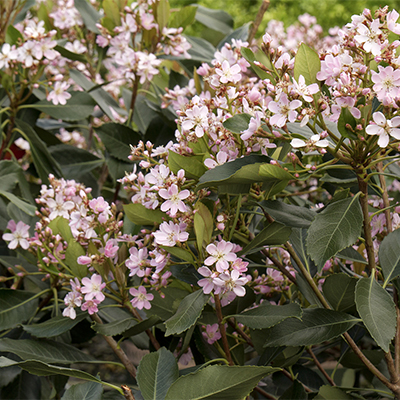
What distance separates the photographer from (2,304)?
928 mm

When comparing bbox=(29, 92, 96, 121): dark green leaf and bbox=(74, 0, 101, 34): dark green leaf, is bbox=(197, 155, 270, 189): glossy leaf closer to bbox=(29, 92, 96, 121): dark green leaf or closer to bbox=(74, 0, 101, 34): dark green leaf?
bbox=(29, 92, 96, 121): dark green leaf

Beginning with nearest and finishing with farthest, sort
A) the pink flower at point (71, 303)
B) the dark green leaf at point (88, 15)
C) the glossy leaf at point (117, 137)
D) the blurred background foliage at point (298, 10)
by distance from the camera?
the pink flower at point (71, 303), the glossy leaf at point (117, 137), the dark green leaf at point (88, 15), the blurred background foliage at point (298, 10)

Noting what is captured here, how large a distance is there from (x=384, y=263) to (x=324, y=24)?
22.4 feet

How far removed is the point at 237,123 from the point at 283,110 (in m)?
0.07

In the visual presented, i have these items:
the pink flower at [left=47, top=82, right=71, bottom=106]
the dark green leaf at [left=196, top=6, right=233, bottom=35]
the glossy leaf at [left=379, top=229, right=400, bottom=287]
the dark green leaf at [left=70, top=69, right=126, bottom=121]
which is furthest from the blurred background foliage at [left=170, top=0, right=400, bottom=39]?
the glossy leaf at [left=379, top=229, right=400, bottom=287]

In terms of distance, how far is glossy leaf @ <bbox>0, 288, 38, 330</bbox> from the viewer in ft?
3.01

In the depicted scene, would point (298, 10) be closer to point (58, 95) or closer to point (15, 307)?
point (58, 95)

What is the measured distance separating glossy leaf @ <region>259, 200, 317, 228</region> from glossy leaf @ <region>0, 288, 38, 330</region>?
539 millimetres

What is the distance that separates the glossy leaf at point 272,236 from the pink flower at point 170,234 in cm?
10

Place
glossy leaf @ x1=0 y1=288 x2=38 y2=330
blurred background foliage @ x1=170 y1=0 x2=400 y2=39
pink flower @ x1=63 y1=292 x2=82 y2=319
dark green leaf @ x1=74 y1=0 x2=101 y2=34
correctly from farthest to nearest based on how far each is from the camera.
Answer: blurred background foliage @ x1=170 y1=0 x2=400 y2=39 → dark green leaf @ x1=74 y1=0 x2=101 y2=34 → glossy leaf @ x1=0 y1=288 x2=38 y2=330 → pink flower @ x1=63 y1=292 x2=82 y2=319

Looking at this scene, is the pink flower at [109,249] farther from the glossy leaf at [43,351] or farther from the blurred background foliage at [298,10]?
the blurred background foliage at [298,10]

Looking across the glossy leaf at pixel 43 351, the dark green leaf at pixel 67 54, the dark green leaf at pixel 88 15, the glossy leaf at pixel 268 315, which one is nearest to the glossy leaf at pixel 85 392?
the glossy leaf at pixel 43 351

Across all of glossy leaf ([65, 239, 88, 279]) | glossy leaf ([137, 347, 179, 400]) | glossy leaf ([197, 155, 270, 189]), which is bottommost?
glossy leaf ([137, 347, 179, 400])

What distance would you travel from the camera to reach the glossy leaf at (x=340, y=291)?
2.34 feet
